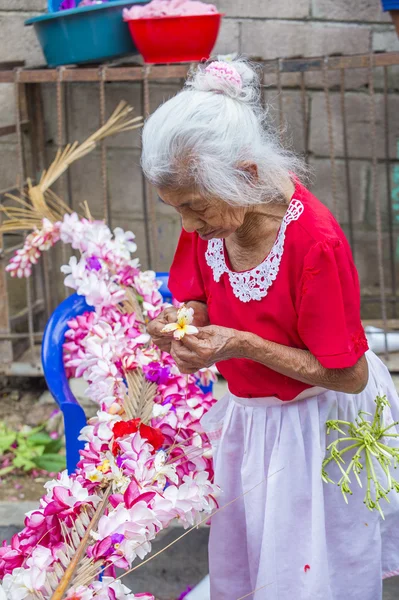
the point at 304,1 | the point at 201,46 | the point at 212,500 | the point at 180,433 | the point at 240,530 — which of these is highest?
the point at 304,1

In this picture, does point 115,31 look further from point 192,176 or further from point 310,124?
point 192,176

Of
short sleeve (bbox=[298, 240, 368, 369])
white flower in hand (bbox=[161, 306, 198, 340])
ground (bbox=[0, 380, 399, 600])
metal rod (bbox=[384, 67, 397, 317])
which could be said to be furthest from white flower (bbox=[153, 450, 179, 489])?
metal rod (bbox=[384, 67, 397, 317])

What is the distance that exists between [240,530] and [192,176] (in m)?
0.98

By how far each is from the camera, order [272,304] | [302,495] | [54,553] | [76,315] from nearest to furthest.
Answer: [54,553] < [272,304] < [302,495] < [76,315]

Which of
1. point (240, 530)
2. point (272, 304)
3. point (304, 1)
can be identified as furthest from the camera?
point (304, 1)

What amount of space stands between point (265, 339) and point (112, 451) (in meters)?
0.41

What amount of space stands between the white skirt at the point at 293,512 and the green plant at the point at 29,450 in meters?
1.59

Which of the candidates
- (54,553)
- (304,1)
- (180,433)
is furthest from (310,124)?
(54,553)

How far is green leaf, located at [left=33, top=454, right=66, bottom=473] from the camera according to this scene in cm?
347

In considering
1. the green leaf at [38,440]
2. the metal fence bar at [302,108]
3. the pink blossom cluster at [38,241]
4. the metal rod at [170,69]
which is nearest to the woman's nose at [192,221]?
the pink blossom cluster at [38,241]

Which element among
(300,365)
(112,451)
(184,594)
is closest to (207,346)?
(300,365)

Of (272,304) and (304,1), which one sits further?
(304,1)

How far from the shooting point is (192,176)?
1.55 meters

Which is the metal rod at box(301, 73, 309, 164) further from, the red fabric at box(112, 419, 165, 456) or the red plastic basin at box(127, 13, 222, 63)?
the red fabric at box(112, 419, 165, 456)
